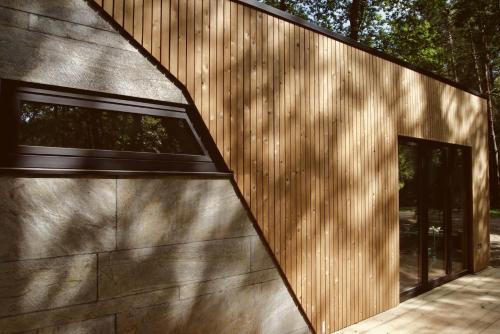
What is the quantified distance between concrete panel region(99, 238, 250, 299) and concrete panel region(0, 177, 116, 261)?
0.17 meters

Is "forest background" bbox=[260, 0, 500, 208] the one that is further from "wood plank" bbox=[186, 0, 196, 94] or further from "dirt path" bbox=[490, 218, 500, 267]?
"wood plank" bbox=[186, 0, 196, 94]

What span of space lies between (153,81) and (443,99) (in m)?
5.35

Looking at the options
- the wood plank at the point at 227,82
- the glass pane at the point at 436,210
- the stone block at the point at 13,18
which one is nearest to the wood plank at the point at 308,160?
the wood plank at the point at 227,82

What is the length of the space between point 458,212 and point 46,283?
6.65 metres

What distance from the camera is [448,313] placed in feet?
16.3

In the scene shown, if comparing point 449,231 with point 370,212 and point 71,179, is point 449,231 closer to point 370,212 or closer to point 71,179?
point 370,212

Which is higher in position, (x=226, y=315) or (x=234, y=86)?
(x=234, y=86)

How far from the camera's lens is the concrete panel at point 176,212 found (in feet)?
8.64

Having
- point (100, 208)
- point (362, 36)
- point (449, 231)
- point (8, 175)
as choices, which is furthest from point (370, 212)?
point (362, 36)

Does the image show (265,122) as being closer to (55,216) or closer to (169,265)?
(169,265)

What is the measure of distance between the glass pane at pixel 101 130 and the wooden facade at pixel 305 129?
29cm

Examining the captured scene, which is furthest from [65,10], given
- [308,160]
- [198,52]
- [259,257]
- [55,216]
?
[308,160]

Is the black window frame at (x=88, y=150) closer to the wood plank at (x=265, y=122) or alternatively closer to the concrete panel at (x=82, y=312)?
the wood plank at (x=265, y=122)

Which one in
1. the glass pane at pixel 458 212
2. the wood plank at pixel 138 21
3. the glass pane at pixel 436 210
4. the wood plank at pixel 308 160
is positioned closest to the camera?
the wood plank at pixel 138 21
